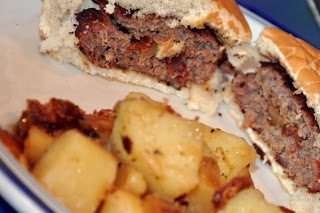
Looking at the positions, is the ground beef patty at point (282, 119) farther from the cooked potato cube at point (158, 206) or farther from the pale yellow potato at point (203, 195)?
the cooked potato cube at point (158, 206)

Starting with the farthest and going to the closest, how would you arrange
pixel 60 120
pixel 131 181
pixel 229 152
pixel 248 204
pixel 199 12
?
1. pixel 199 12
2. pixel 229 152
3. pixel 60 120
4. pixel 248 204
5. pixel 131 181

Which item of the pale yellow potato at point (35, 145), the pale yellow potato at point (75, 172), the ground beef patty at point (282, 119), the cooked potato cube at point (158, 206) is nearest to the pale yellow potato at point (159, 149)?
the cooked potato cube at point (158, 206)

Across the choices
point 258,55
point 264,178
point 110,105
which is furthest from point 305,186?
point 110,105

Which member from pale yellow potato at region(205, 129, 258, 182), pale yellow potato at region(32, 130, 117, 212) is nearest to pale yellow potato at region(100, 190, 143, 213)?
pale yellow potato at region(32, 130, 117, 212)

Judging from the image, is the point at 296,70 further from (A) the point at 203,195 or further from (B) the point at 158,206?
A: (B) the point at 158,206

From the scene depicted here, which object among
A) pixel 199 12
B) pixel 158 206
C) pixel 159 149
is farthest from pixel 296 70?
pixel 158 206

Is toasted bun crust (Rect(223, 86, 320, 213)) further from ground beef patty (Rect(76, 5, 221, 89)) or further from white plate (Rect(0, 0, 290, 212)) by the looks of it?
ground beef patty (Rect(76, 5, 221, 89))
